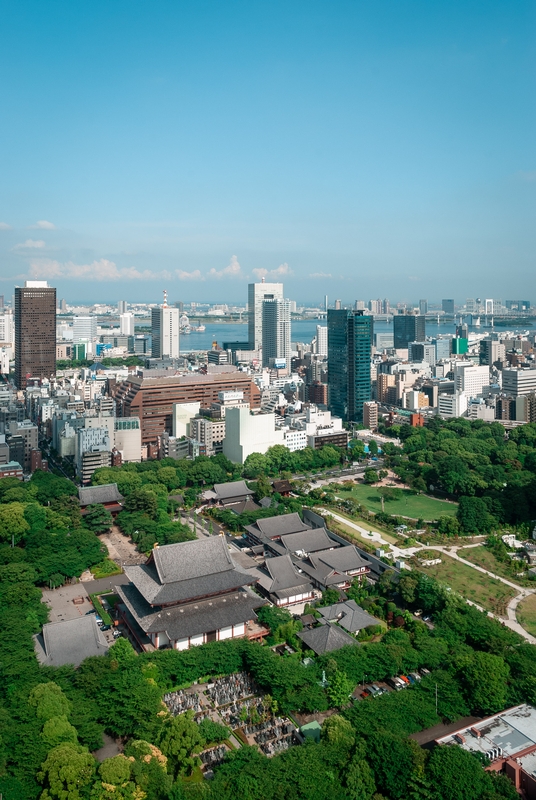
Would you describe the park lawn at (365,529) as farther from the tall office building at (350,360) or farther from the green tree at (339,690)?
the tall office building at (350,360)

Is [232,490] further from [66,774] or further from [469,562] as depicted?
[66,774]

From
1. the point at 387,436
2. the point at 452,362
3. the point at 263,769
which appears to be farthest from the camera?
the point at 452,362

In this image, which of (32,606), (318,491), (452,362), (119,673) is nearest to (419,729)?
(119,673)

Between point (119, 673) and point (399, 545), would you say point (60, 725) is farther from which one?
point (399, 545)

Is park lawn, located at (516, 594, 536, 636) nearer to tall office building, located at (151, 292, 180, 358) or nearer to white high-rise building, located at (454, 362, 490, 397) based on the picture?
A: white high-rise building, located at (454, 362, 490, 397)

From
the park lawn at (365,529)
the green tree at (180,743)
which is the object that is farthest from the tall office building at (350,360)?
the green tree at (180,743)

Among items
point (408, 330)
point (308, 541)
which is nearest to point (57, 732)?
point (308, 541)
